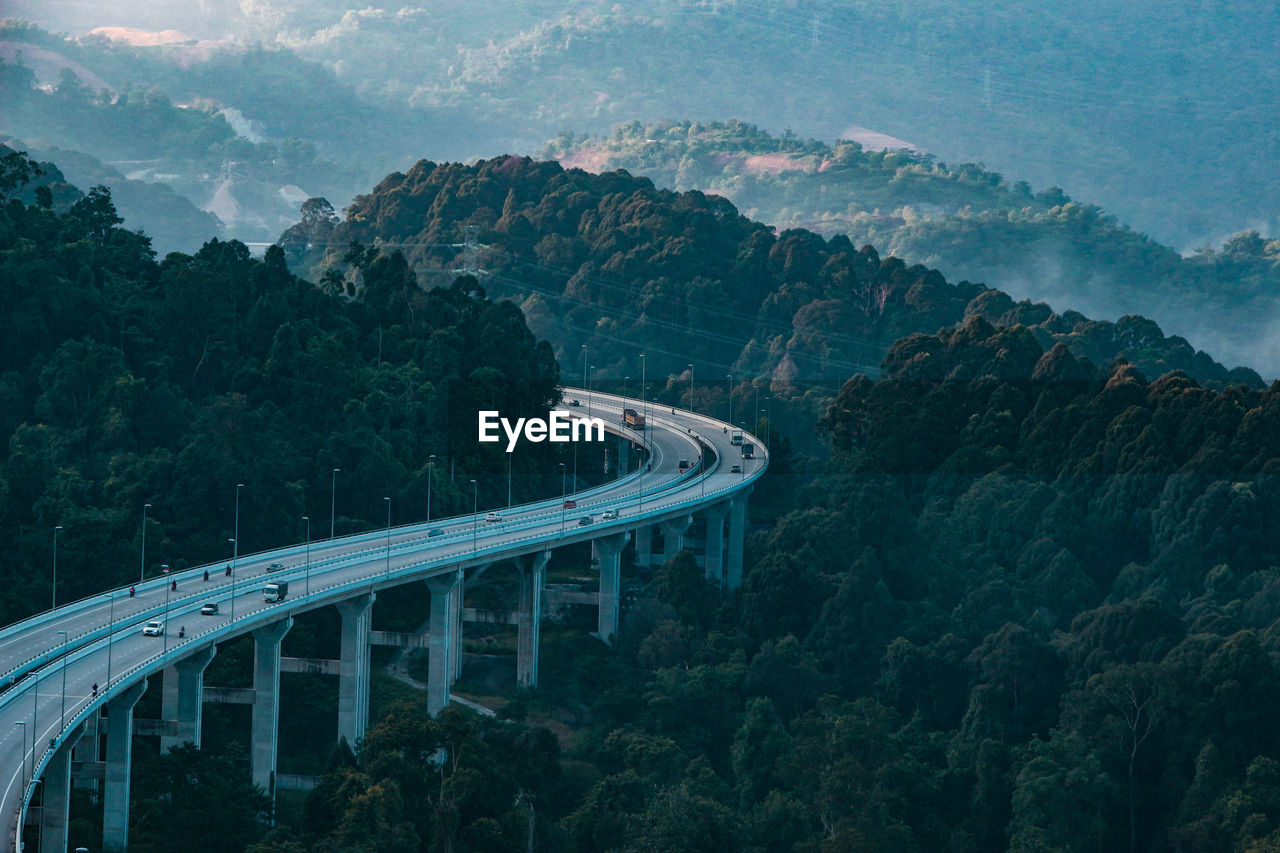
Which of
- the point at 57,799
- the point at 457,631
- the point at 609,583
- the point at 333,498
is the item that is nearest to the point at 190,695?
the point at 57,799

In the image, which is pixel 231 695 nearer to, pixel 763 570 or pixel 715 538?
pixel 763 570

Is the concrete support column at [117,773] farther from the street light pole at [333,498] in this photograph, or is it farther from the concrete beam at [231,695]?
the street light pole at [333,498]

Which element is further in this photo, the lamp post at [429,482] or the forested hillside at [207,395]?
the lamp post at [429,482]

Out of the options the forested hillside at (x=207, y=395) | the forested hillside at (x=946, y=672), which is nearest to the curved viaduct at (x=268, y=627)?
the forested hillside at (x=946, y=672)

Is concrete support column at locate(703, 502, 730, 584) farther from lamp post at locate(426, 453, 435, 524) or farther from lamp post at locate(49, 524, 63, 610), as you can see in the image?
lamp post at locate(49, 524, 63, 610)

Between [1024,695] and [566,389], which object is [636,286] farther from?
[1024,695]

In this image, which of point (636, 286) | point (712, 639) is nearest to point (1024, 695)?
point (712, 639)
